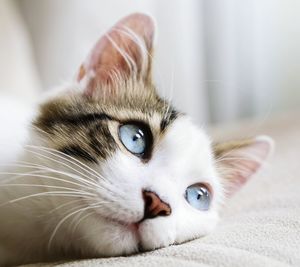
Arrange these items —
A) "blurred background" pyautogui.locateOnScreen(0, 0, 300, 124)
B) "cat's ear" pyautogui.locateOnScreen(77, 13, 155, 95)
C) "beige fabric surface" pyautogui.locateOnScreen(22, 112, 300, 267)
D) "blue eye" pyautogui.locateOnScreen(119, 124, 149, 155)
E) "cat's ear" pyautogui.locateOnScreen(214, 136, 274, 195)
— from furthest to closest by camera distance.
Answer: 1. "blurred background" pyautogui.locateOnScreen(0, 0, 300, 124)
2. "cat's ear" pyautogui.locateOnScreen(214, 136, 274, 195)
3. "cat's ear" pyautogui.locateOnScreen(77, 13, 155, 95)
4. "blue eye" pyautogui.locateOnScreen(119, 124, 149, 155)
5. "beige fabric surface" pyautogui.locateOnScreen(22, 112, 300, 267)

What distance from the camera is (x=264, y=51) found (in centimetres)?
262

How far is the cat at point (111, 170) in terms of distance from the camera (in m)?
0.78

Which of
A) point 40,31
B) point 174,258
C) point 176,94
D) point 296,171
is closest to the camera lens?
point 174,258

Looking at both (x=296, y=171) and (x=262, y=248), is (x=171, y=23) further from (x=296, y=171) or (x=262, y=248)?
(x=262, y=248)

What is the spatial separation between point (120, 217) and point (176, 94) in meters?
1.77

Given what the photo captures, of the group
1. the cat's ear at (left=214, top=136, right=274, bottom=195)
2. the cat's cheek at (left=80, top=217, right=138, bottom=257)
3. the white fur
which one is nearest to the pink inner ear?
the cat's ear at (left=214, top=136, right=274, bottom=195)

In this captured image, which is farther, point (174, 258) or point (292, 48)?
point (292, 48)

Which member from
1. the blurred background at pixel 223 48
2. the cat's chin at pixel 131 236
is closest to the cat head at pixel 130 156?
the cat's chin at pixel 131 236

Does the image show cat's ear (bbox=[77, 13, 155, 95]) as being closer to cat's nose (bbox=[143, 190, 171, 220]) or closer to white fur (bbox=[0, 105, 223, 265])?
white fur (bbox=[0, 105, 223, 265])

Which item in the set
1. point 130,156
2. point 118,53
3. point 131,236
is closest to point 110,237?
point 131,236

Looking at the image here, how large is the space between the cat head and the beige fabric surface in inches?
1.6

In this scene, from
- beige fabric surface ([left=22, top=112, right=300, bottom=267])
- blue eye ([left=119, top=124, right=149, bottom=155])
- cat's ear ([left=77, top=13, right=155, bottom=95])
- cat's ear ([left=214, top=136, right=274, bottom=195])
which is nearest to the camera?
beige fabric surface ([left=22, top=112, right=300, bottom=267])

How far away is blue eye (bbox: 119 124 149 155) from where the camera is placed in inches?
33.9

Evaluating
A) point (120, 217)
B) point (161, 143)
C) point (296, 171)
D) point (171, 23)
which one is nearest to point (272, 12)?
point (171, 23)
